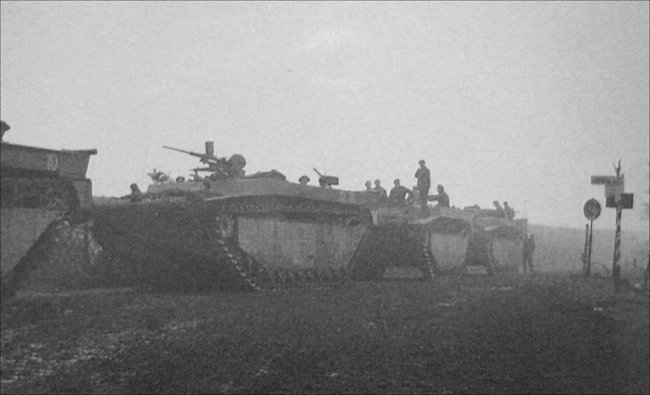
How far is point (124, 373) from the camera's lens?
16.4 feet

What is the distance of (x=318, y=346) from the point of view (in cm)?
583

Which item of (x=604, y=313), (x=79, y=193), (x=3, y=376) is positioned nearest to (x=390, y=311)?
(x=604, y=313)

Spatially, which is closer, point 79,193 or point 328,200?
point 79,193

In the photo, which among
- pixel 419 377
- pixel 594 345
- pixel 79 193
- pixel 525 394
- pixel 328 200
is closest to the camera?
pixel 525 394

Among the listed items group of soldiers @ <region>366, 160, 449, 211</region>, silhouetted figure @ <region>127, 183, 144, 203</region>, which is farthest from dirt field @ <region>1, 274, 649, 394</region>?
group of soldiers @ <region>366, 160, 449, 211</region>

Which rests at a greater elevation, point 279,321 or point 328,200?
point 328,200

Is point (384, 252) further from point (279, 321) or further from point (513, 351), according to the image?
point (513, 351)

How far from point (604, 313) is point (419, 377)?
4.80 m

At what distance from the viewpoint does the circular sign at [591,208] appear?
1848 centimetres

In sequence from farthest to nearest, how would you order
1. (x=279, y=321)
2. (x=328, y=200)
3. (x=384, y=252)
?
(x=384, y=252), (x=328, y=200), (x=279, y=321)

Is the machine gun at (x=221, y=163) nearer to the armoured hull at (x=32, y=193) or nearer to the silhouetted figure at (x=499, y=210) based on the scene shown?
the armoured hull at (x=32, y=193)

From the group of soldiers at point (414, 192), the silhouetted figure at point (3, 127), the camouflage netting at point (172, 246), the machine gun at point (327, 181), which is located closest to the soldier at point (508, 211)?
the group of soldiers at point (414, 192)

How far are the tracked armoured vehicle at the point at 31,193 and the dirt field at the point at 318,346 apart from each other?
3.90ft

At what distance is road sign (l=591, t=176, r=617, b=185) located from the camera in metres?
13.7
